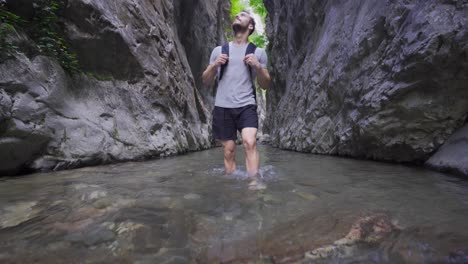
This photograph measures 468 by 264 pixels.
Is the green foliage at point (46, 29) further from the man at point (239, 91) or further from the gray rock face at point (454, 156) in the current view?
the gray rock face at point (454, 156)

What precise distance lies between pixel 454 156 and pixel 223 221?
3.14 m

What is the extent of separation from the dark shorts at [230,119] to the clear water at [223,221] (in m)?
0.93

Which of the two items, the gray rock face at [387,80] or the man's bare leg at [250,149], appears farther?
the gray rock face at [387,80]

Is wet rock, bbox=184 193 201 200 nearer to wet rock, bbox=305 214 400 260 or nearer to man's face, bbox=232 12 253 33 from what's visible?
wet rock, bbox=305 214 400 260

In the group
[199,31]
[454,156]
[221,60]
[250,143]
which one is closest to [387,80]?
[454,156]

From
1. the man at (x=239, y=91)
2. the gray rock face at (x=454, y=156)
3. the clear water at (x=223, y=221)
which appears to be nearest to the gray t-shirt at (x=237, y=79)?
the man at (x=239, y=91)

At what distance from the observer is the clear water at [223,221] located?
113cm

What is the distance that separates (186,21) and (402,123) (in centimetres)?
1209

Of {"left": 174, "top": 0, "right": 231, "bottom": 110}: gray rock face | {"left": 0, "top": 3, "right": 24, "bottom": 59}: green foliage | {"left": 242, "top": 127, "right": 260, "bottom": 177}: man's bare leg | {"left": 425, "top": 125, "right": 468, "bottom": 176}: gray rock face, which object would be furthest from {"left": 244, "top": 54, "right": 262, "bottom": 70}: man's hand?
{"left": 174, "top": 0, "right": 231, "bottom": 110}: gray rock face

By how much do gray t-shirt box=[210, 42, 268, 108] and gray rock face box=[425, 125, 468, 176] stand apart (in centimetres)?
234

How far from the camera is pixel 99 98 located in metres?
4.78

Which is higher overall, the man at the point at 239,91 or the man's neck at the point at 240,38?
the man's neck at the point at 240,38

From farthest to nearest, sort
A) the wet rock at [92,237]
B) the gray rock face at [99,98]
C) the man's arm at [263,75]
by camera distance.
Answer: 1. the gray rock face at [99,98]
2. the man's arm at [263,75]
3. the wet rock at [92,237]

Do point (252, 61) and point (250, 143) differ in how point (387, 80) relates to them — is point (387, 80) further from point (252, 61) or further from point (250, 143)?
point (250, 143)
